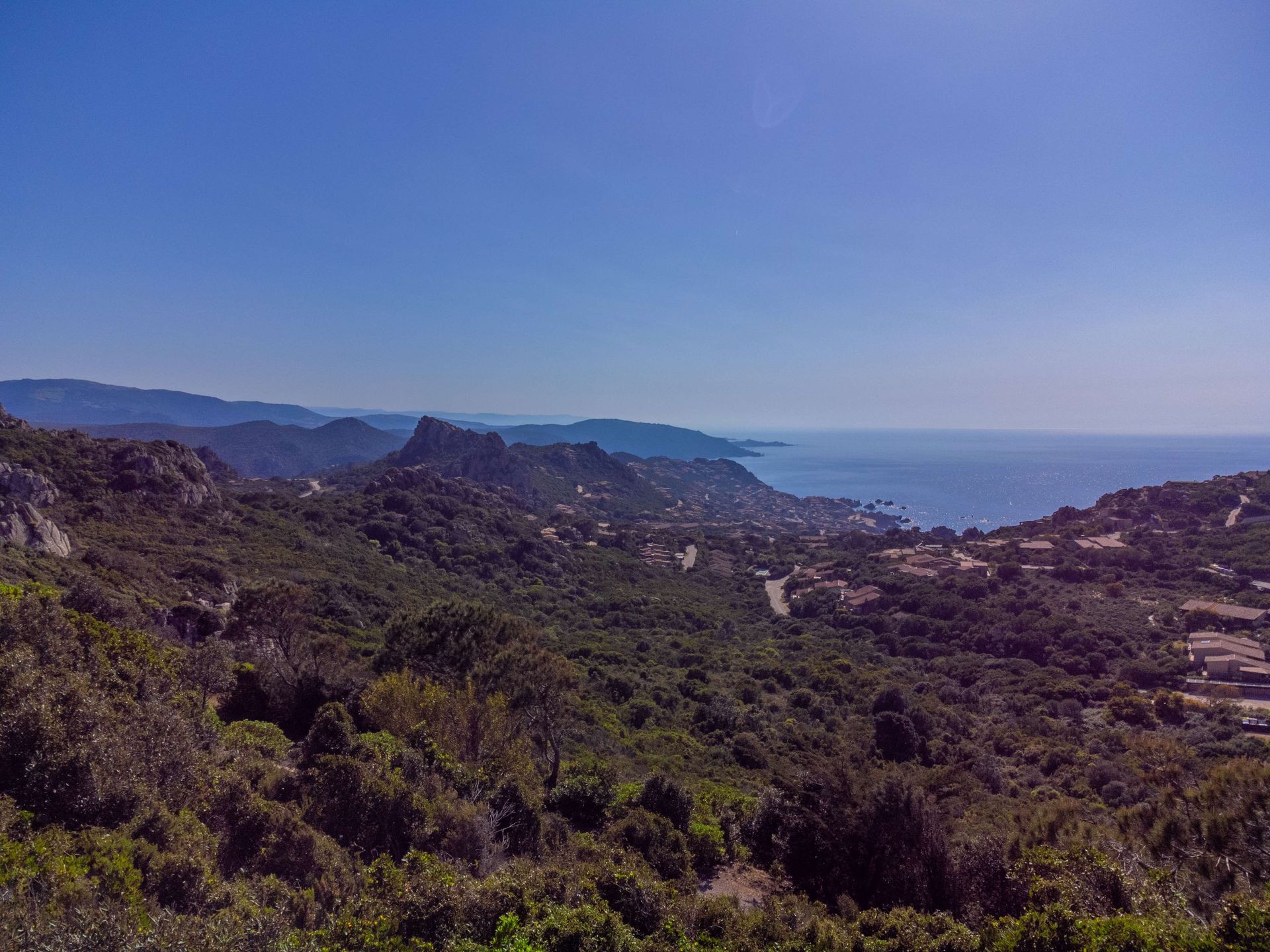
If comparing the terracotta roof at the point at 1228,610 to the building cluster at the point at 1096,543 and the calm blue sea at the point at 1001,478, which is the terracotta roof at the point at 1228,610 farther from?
the calm blue sea at the point at 1001,478

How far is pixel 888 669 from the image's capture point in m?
26.7

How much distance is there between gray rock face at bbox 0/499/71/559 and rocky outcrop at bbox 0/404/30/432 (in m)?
20.1

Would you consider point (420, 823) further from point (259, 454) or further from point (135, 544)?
point (259, 454)

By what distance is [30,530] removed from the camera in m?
20.6

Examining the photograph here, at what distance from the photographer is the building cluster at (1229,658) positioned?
18.7m

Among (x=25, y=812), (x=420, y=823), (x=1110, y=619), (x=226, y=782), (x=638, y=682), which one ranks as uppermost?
(x=25, y=812)

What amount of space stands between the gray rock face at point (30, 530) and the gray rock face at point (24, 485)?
4.55 metres

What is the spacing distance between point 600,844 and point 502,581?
112ft

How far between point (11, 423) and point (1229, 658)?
67.8m

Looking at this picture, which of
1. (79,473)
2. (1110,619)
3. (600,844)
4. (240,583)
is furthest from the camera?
(79,473)

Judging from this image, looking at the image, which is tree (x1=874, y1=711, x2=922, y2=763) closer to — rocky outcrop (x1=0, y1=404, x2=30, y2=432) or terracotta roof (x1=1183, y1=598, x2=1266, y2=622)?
terracotta roof (x1=1183, y1=598, x2=1266, y2=622)

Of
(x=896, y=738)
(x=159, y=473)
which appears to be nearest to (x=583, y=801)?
(x=896, y=738)

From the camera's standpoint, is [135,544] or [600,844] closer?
[600,844]

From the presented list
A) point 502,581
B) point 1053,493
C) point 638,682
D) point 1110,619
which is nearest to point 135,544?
point 502,581
